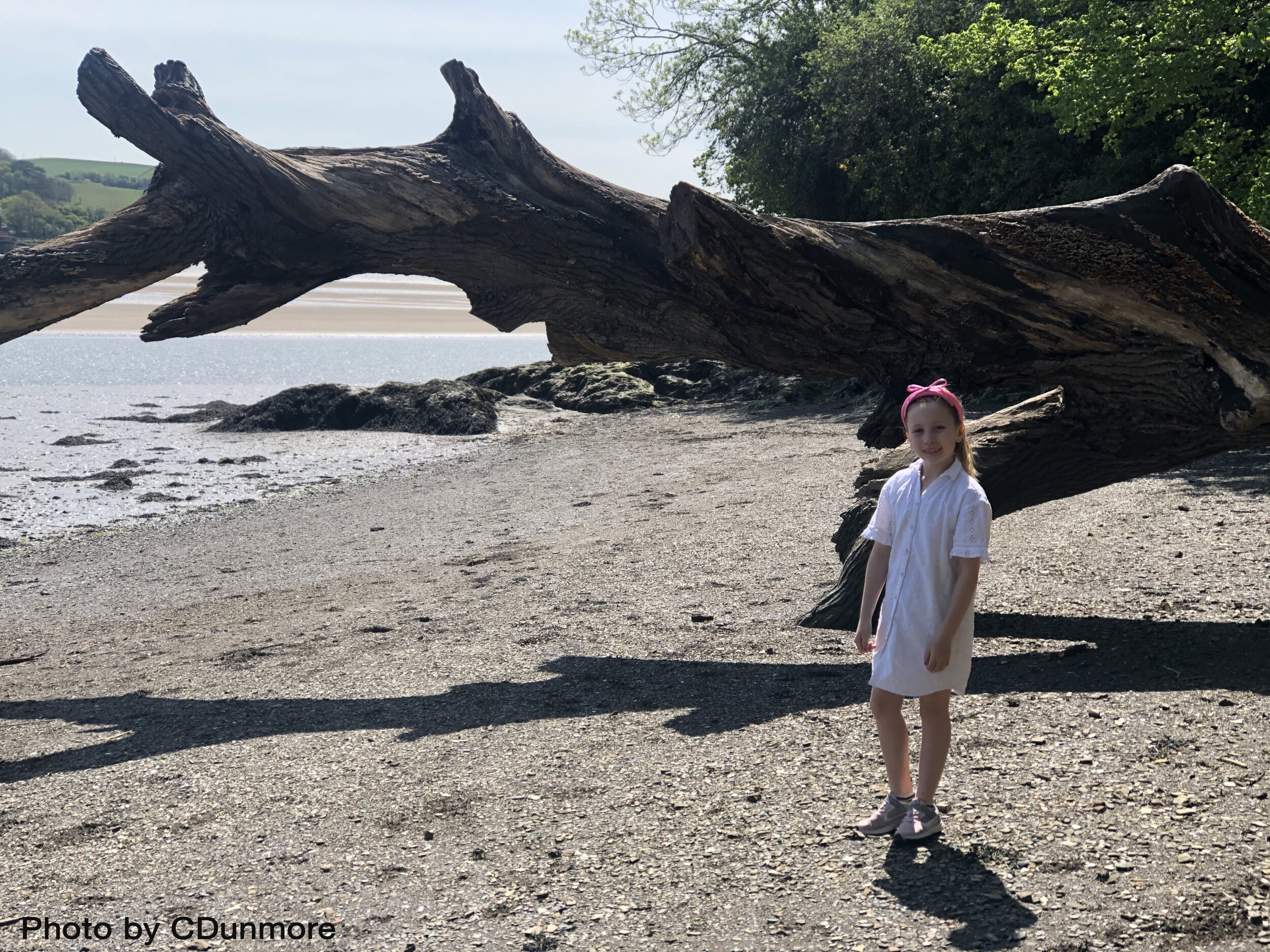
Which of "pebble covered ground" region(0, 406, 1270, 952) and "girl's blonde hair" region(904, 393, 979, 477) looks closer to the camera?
"pebble covered ground" region(0, 406, 1270, 952)

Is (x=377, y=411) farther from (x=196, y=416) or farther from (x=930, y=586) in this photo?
(x=930, y=586)

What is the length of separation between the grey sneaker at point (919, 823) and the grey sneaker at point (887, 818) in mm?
36

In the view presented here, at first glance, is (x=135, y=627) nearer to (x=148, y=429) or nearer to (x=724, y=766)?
(x=724, y=766)

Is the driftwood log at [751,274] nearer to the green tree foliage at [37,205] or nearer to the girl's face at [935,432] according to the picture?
the girl's face at [935,432]

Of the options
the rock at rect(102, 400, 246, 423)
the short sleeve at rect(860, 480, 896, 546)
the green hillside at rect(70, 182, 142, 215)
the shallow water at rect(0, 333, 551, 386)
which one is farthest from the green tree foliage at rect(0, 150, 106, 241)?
the short sleeve at rect(860, 480, 896, 546)

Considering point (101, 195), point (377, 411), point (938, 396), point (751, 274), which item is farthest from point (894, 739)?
point (101, 195)

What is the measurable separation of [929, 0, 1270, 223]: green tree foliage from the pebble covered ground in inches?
190

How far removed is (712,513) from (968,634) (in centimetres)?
667

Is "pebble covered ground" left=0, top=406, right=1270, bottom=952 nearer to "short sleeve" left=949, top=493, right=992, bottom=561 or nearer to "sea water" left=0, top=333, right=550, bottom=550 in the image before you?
"short sleeve" left=949, top=493, right=992, bottom=561

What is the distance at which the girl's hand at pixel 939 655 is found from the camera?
3.14 meters

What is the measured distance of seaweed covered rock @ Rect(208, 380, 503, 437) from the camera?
20719mm

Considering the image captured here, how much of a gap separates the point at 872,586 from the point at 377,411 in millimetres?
19121

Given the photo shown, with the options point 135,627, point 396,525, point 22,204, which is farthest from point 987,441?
point 22,204

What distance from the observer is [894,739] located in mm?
3322
